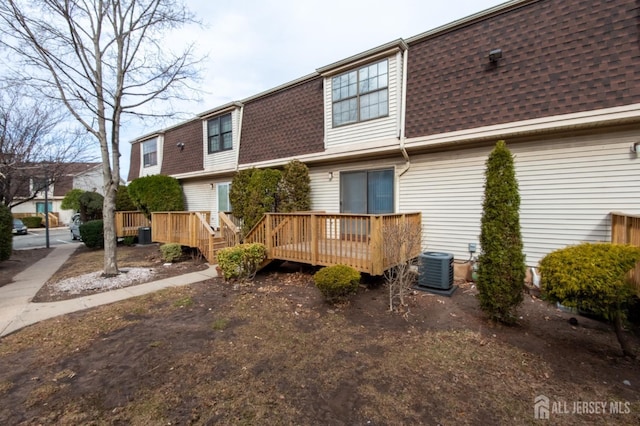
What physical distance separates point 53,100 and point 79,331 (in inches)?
248

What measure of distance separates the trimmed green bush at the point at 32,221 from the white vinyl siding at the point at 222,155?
27.3 metres

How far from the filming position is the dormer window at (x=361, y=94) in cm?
718

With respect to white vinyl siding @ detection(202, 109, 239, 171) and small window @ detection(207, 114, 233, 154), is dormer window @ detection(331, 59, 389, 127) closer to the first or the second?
white vinyl siding @ detection(202, 109, 239, 171)

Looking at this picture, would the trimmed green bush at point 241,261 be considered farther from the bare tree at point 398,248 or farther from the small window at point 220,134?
the small window at point 220,134

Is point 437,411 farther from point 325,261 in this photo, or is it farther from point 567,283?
point 325,261

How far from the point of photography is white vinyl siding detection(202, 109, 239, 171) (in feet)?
35.6

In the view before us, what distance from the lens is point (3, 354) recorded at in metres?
3.54

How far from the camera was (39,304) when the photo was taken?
5398mm

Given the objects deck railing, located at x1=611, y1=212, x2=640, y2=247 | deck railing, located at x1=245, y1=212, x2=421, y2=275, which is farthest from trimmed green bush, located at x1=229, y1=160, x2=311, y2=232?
deck railing, located at x1=611, y1=212, x2=640, y2=247

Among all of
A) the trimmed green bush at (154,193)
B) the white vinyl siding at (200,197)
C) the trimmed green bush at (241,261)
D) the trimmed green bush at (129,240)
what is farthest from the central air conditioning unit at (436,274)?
the trimmed green bush at (129,240)

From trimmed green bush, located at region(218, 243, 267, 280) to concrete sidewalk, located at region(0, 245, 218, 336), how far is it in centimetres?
93

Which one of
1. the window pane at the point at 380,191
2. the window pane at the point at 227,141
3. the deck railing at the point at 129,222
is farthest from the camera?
the deck railing at the point at 129,222

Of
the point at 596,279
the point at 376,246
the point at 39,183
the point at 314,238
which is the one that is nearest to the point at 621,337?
the point at 596,279

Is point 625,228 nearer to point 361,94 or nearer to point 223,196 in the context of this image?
point 361,94
